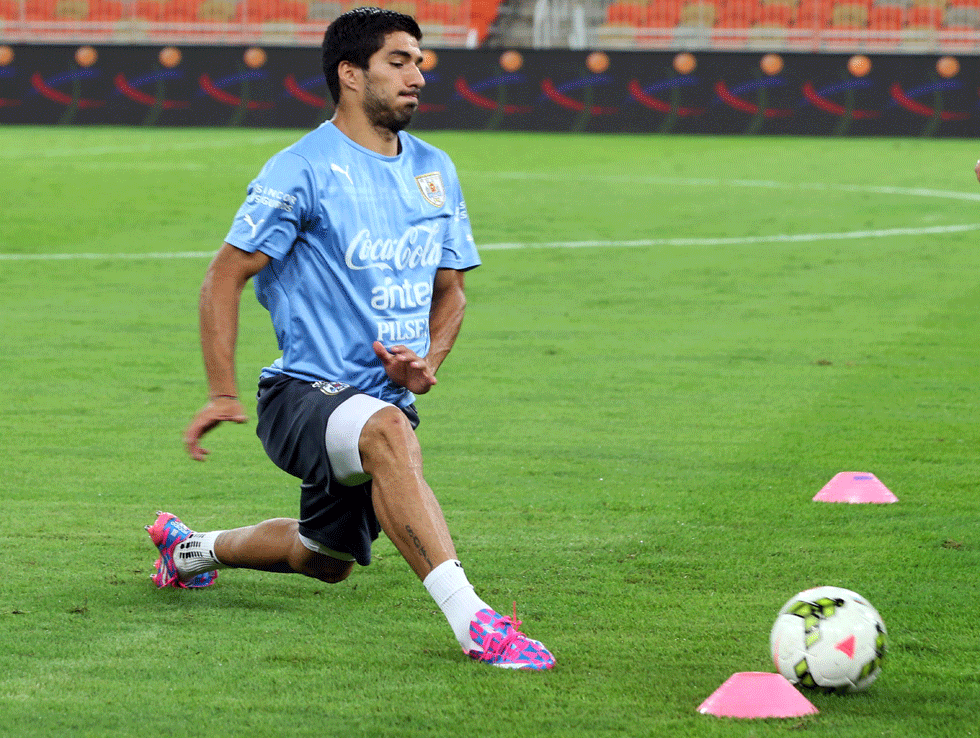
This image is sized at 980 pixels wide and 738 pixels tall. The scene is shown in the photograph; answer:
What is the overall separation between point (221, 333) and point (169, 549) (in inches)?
42.1

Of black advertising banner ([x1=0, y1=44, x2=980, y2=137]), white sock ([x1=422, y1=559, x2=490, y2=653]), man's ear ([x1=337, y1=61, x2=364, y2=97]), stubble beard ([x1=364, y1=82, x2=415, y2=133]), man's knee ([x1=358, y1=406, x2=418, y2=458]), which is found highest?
man's ear ([x1=337, y1=61, x2=364, y2=97])

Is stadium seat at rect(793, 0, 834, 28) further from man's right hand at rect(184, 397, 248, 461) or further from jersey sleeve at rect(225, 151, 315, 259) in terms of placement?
man's right hand at rect(184, 397, 248, 461)

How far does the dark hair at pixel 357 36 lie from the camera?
459 cm

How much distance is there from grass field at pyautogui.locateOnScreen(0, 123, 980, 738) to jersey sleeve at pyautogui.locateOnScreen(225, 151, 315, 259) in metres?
1.17

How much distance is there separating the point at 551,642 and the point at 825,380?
4713mm

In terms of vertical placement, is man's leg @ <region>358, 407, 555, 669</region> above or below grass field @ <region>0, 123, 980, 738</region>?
above

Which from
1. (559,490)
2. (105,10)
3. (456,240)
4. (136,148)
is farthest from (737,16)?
(456,240)

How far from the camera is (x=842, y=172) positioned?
70.6ft

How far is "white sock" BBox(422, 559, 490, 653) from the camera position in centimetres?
429

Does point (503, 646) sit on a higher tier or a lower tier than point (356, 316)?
lower

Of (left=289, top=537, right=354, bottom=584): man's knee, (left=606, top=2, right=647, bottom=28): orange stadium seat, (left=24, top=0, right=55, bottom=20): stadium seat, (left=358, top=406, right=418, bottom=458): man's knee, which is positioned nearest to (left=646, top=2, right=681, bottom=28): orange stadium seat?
(left=606, top=2, right=647, bottom=28): orange stadium seat

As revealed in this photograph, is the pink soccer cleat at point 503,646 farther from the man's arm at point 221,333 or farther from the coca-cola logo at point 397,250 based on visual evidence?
the coca-cola logo at point 397,250

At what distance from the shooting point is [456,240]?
4.87m

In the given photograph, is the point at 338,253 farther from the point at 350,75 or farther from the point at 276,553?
the point at 276,553
